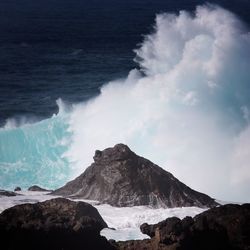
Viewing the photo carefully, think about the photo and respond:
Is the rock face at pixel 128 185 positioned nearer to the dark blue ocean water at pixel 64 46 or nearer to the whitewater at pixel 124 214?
the whitewater at pixel 124 214

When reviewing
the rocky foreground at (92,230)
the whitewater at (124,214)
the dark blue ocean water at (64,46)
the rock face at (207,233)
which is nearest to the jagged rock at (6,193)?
the whitewater at (124,214)

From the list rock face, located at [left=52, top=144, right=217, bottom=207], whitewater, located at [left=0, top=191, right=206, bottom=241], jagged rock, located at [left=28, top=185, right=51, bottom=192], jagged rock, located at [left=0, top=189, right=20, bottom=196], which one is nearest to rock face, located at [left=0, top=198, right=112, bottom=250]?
whitewater, located at [left=0, top=191, right=206, bottom=241]

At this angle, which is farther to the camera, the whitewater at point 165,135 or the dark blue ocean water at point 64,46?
the dark blue ocean water at point 64,46

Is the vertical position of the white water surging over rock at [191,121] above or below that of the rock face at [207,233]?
above

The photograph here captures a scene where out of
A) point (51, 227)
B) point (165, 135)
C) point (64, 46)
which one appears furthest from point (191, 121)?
point (64, 46)

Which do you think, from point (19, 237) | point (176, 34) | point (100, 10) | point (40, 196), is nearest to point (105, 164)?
point (40, 196)

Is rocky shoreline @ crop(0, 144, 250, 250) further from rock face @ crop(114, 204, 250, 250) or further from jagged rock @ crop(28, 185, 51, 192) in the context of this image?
jagged rock @ crop(28, 185, 51, 192)

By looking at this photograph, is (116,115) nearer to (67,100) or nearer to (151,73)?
(67,100)

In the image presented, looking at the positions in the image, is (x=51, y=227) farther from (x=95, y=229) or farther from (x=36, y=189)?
(x=36, y=189)
